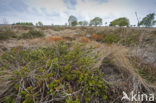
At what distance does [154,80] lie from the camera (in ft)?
3.84

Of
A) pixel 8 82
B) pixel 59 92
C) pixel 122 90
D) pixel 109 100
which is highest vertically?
pixel 8 82

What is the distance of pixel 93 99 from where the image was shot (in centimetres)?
94

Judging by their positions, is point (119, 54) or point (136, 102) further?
point (119, 54)

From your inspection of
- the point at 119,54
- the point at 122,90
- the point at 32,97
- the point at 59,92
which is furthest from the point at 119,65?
the point at 32,97

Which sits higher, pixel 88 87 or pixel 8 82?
pixel 8 82

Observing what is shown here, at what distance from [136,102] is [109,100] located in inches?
14.0

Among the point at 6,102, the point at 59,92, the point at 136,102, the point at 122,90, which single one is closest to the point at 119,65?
the point at 122,90

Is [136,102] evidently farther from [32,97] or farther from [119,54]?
[32,97]

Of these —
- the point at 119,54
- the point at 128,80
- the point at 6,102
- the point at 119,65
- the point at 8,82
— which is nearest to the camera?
the point at 6,102

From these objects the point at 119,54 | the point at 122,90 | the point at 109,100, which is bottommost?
the point at 109,100

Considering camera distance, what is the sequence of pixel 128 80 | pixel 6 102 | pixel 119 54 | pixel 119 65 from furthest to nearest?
1. pixel 119 54
2. pixel 119 65
3. pixel 128 80
4. pixel 6 102

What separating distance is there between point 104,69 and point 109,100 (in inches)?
25.9

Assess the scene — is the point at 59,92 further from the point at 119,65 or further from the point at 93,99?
the point at 119,65

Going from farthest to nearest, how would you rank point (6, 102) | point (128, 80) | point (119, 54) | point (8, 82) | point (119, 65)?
1. point (119, 54)
2. point (119, 65)
3. point (128, 80)
4. point (8, 82)
5. point (6, 102)
